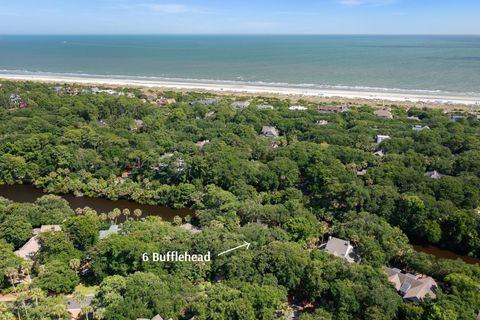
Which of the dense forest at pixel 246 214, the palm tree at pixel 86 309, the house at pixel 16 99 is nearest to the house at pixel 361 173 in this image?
the dense forest at pixel 246 214

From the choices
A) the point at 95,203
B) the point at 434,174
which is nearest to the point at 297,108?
the point at 434,174

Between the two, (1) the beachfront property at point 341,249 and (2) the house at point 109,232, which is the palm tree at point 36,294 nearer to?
(2) the house at point 109,232

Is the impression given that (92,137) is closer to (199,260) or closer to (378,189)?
(199,260)

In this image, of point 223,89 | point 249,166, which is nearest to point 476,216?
point 249,166

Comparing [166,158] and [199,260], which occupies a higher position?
[166,158]

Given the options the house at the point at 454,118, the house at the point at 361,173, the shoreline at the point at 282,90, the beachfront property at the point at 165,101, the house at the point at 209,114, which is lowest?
the house at the point at 361,173

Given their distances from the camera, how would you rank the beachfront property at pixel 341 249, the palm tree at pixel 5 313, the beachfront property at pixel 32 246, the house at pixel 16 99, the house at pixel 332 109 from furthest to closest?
the house at pixel 16 99, the house at pixel 332 109, the beachfront property at pixel 32 246, the beachfront property at pixel 341 249, the palm tree at pixel 5 313
